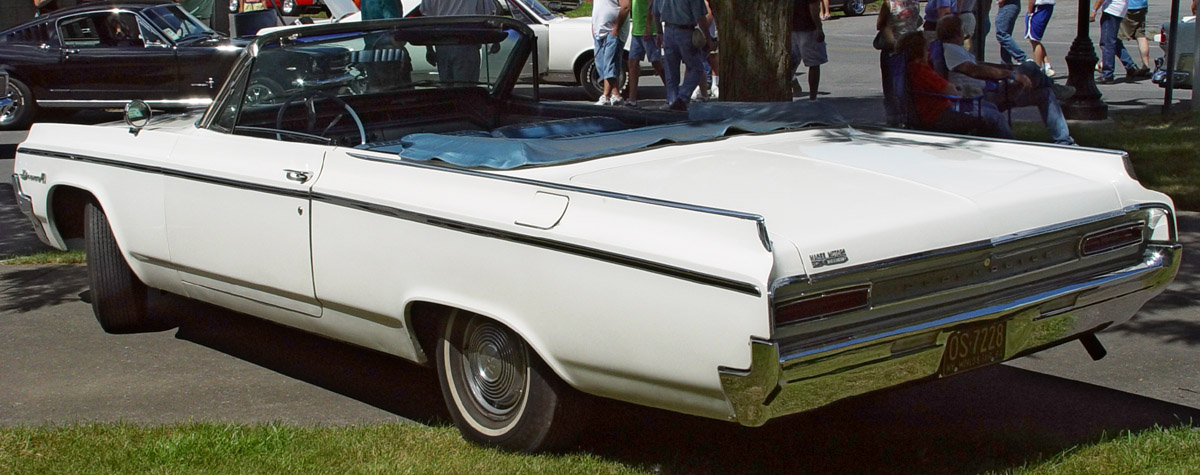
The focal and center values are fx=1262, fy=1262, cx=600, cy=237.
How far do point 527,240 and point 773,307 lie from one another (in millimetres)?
862

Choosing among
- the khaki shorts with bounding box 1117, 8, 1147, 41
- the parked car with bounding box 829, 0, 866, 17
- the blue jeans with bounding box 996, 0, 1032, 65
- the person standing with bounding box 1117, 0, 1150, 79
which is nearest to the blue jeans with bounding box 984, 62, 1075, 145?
the blue jeans with bounding box 996, 0, 1032, 65

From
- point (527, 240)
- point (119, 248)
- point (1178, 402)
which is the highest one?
point (527, 240)

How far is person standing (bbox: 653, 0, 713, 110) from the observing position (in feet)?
40.7

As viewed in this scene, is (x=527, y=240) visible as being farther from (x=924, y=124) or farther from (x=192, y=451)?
(x=924, y=124)

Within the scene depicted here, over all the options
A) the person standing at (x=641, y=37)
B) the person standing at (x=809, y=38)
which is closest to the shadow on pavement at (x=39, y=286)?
the person standing at (x=641, y=37)

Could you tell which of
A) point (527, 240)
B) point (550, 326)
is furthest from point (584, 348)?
point (527, 240)

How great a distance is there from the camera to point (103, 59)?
14.7 metres

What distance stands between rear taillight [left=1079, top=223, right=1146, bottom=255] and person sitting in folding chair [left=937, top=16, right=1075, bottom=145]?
4.85 meters

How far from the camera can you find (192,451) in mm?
4219

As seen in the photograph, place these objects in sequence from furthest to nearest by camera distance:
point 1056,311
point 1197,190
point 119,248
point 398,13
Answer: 1. point 398,13
2. point 1197,190
3. point 119,248
4. point 1056,311

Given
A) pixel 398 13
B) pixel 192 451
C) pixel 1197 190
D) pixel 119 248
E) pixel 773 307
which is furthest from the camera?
pixel 398 13

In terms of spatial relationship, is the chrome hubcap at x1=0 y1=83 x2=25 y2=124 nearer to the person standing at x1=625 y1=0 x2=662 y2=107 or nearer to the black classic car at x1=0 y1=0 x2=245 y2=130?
the black classic car at x1=0 y1=0 x2=245 y2=130

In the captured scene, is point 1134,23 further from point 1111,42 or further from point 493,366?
point 493,366

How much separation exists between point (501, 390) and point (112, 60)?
12.1m
